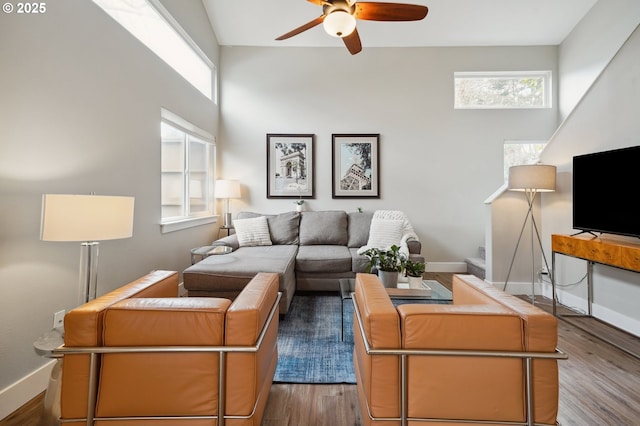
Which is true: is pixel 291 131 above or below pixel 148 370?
above

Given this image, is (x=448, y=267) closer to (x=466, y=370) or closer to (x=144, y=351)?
(x=466, y=370)

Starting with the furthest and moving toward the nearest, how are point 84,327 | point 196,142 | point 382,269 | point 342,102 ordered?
point 342,102 → point 196,142 → point 382,269 → point 84,327

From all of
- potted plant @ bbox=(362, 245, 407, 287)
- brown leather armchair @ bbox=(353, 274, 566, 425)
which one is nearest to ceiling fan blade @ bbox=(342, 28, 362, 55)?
potted plant @ bbox=(362, 245, 407, 287)

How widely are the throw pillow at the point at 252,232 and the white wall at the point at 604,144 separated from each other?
3.53 m

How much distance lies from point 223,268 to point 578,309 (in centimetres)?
359

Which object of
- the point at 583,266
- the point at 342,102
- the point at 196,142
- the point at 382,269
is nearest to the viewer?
the point at 382,269

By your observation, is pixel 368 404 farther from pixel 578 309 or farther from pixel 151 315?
pixel 578 309

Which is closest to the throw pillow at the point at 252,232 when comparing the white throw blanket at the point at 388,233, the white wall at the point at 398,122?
the white wall at the point at 398,122

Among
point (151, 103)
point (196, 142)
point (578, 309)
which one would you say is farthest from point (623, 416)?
point (196, 142)

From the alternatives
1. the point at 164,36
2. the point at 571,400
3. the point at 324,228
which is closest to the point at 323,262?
Answer: the point at 324,228

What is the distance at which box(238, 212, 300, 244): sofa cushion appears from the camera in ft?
13.2

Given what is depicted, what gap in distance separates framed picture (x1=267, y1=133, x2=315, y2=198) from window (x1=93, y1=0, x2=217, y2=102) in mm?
1266

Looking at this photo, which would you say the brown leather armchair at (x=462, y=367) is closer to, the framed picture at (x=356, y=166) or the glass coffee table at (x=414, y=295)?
the glass coffee table at (x=414, y=295)

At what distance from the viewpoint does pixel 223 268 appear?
8.52 ft
